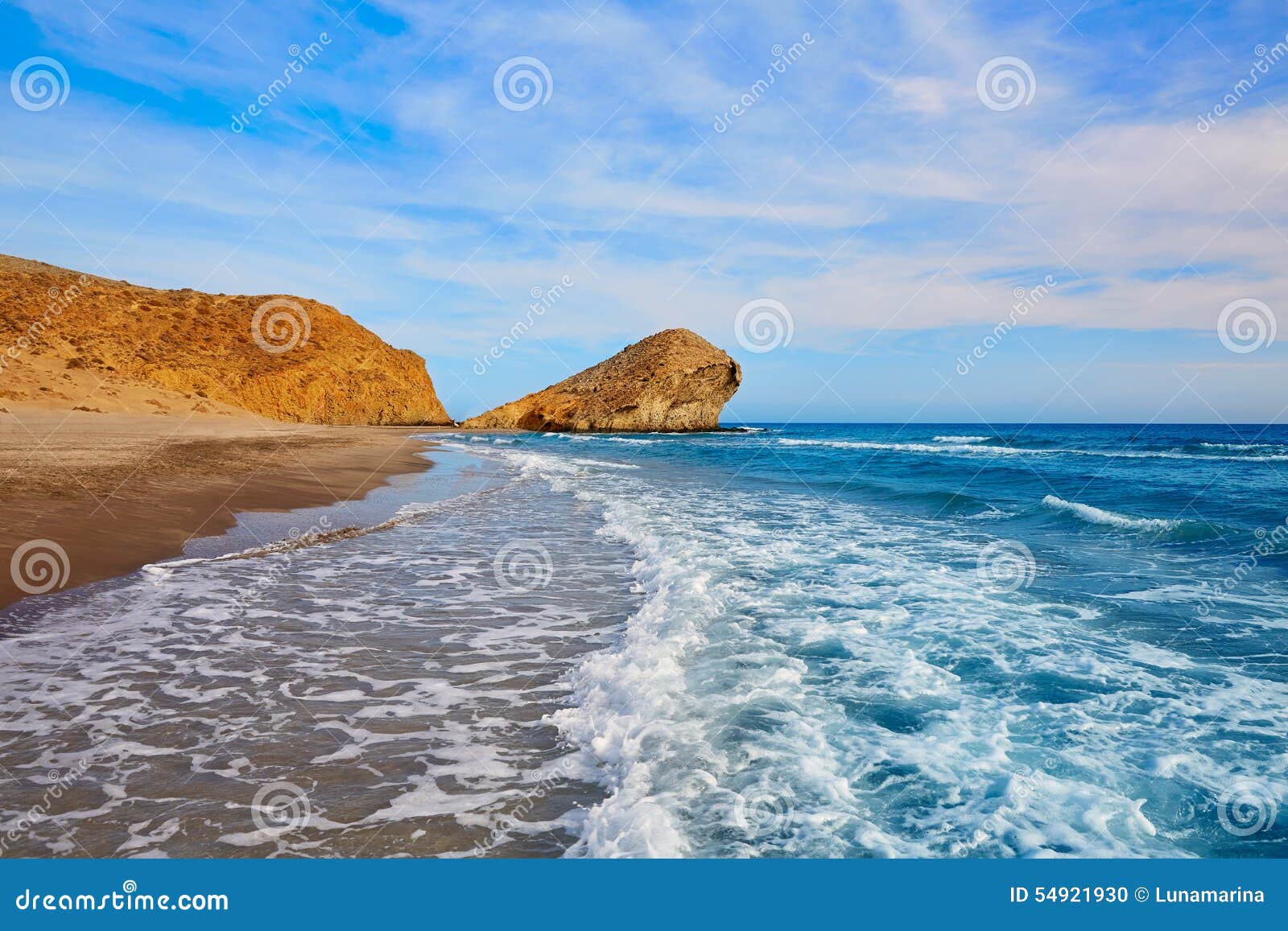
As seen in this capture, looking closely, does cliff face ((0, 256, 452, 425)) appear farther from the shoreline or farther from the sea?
the sea

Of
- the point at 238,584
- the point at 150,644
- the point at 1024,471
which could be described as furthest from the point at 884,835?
the point at 1024,471

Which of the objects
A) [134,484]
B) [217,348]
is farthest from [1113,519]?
[217,348]

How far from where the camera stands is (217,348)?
55750 millimetres

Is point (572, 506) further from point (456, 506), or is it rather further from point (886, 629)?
point (886, 629)

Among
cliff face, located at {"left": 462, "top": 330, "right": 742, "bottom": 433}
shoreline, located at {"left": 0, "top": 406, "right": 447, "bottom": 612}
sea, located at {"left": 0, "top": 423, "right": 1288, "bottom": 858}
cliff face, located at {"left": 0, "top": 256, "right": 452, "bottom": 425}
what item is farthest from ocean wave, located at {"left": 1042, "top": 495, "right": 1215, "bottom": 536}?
cliff face, located at {"left": 462, "top": 330, "right": 742, "bottom": 433}

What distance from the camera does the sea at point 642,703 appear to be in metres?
3.19

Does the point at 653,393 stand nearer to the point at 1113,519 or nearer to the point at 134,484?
the point at 1113,519

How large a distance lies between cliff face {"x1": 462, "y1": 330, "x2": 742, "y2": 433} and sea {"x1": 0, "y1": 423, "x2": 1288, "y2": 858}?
66.9 m

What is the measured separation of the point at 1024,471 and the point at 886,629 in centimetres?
2309

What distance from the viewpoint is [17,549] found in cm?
714

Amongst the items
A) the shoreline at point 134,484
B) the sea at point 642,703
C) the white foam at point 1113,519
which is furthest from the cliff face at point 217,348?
the white foam at point 1113,519

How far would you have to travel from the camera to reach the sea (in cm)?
319

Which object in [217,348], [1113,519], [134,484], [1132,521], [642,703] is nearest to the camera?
[642,703]

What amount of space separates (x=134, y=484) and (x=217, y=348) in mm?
52805
